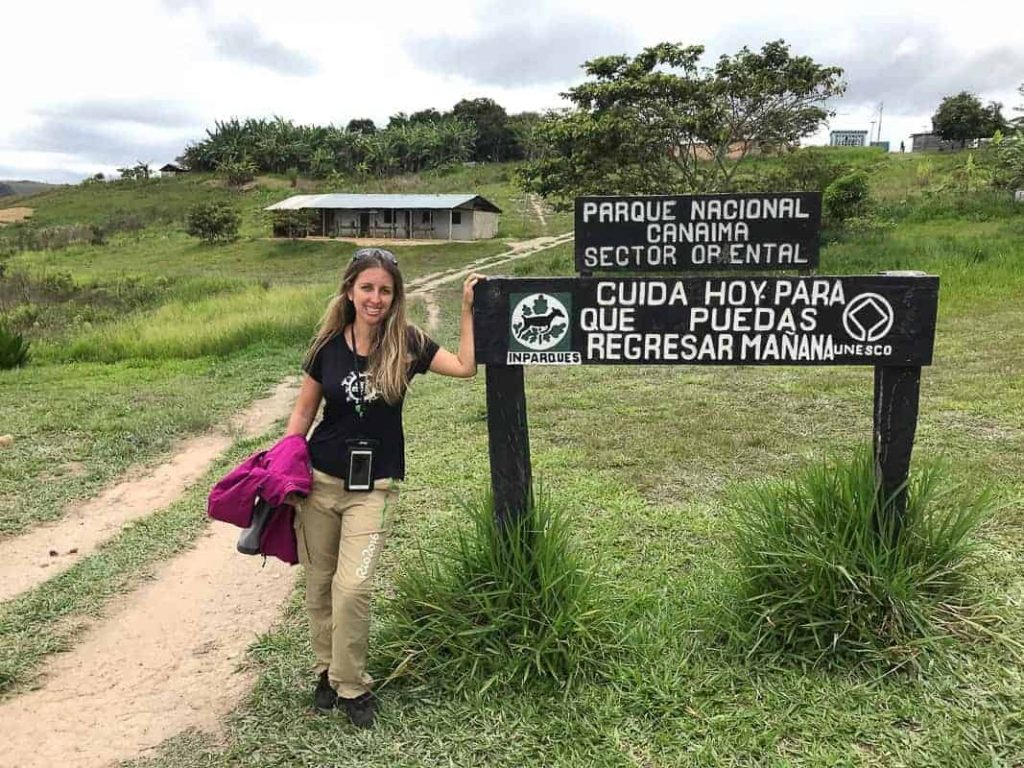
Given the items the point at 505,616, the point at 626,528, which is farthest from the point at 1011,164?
the point at 505,616

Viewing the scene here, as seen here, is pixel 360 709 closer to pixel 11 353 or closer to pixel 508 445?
pixel 508 445

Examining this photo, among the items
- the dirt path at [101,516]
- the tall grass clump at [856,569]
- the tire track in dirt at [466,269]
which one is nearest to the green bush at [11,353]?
the dirt path at [101,516]

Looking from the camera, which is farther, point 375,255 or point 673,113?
point 673,113

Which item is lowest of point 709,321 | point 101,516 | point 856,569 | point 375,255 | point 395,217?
point 101,516

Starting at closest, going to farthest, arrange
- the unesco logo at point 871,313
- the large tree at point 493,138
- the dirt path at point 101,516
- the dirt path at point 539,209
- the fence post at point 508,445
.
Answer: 1. the unesco logo at point 871,313
2. the fence post at point 508,445
3. the dirt path at point 101,516
4. the dirt path at point 539,209
5. the large tree at point 493,138

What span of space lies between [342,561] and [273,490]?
325mm

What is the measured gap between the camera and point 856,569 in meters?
2.92

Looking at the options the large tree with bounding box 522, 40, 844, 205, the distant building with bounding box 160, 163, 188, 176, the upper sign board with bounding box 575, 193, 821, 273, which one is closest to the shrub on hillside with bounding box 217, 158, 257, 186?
the distant building with bounding box 160, 163, 188, 176

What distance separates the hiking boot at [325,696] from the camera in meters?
2.87

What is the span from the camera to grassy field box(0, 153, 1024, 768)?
102 inches

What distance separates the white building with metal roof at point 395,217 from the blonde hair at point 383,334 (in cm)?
3356

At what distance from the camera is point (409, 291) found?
21.5m

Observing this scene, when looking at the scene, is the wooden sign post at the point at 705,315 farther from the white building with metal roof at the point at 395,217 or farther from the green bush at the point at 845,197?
the white building with metal roof at the point at 395,217

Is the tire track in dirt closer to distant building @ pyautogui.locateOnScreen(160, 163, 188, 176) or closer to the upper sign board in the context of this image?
the upper sign board
